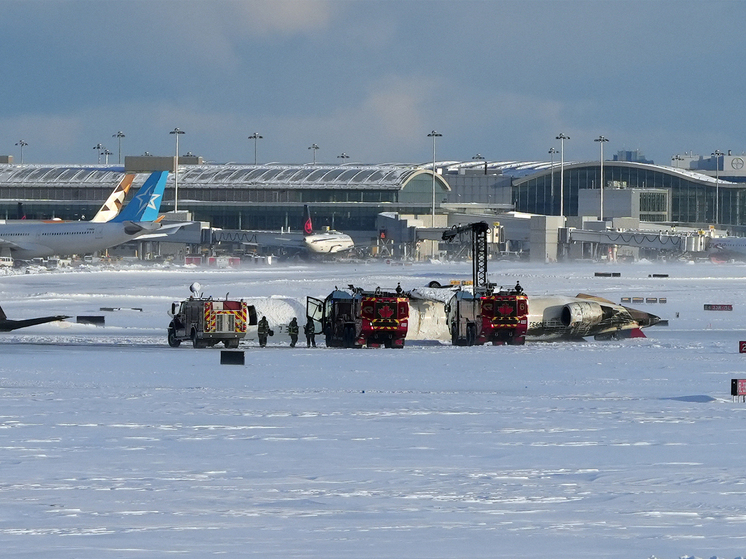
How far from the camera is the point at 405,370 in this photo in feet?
117

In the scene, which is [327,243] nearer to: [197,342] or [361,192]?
[361,192]

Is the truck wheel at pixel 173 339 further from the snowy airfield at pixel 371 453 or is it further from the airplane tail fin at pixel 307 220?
the airplane tail fin at pixel 307 220

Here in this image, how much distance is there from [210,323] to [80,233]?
249 feet

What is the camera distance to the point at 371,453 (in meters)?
20.3

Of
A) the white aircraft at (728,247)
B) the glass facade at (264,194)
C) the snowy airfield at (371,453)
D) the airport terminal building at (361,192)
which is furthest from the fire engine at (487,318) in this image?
the glass facade at (264,194)

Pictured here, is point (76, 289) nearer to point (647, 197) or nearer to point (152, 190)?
point (152, 190)

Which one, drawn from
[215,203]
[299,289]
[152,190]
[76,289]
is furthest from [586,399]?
[215,203]

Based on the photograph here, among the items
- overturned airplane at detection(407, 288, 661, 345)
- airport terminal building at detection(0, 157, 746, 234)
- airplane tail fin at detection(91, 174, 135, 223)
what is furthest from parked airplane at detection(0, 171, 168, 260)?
overturned airplane at detection(407, 288, 661, 345)

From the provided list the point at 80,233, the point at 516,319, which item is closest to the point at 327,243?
the point at 80,233

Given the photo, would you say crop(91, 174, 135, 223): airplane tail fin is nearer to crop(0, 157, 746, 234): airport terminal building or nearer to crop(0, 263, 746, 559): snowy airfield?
A: crop(0, 157, 746, 234): airport terminal building

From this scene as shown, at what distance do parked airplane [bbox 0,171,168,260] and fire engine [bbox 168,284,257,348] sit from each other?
2836 inches

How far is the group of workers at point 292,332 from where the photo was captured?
44500 mm

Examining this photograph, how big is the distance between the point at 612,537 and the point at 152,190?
106 m

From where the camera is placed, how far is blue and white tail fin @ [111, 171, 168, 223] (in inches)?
4596
